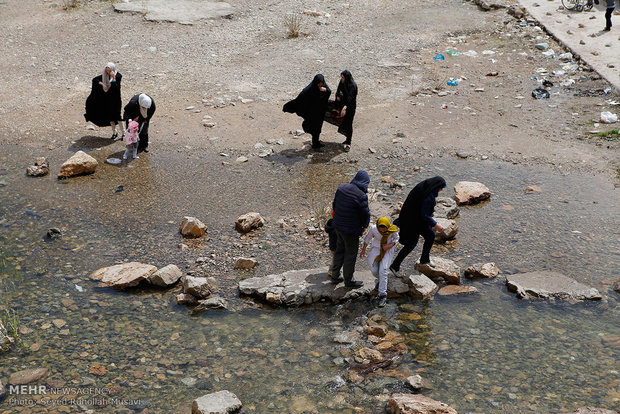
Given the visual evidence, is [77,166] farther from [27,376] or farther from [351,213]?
[351,213]

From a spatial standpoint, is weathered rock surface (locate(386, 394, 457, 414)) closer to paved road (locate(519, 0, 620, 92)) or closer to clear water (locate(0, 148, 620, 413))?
clear water (locate(0, 148, 620, 413))

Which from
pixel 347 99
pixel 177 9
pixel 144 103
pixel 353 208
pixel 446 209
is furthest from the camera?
pixel 177 9

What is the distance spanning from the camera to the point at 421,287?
6152mm

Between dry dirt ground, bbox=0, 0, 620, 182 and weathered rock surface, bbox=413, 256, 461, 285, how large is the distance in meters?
3.23

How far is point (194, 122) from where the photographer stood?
10.4 metres

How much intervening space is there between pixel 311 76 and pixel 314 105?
285 cm

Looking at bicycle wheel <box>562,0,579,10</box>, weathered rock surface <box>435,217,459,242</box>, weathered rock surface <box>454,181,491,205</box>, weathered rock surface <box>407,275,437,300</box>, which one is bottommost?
weathered rock surface <box>407,275,437,300</box>

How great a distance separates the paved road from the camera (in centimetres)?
1196

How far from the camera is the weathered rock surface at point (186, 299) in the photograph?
5988 mm

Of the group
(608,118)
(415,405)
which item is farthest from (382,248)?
(608,118)

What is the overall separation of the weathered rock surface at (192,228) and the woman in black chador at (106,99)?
3.41m

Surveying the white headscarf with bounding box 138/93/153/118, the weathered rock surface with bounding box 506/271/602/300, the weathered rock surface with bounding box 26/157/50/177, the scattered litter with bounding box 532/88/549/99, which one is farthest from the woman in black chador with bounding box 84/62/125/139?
the scattered litter with bounding box 532/88/549/99

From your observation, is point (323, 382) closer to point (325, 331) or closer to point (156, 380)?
point (325, 331)

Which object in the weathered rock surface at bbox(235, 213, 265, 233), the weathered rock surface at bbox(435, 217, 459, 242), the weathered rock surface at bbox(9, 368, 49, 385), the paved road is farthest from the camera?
the paved road
